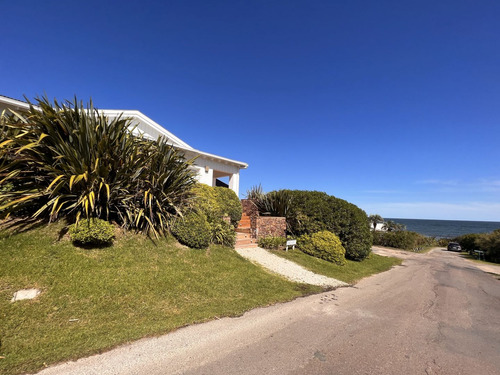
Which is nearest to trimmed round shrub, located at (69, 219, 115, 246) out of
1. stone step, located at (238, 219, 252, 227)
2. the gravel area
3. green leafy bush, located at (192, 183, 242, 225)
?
green leafy bush, located at (192, 183, 242, 225)

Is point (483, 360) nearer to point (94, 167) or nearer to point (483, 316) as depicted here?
point (483, 316)

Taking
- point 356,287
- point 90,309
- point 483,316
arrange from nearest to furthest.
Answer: point 90,309, point 483,316, point 356,287

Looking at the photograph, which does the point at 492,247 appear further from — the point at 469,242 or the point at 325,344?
the point at 325,344

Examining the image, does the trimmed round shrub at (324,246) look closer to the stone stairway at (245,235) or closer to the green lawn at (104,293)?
the stone stairway at (245,235)

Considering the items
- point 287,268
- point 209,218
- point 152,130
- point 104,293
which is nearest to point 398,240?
point 287,268

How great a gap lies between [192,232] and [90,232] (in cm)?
275

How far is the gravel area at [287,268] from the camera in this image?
7973 millimetres

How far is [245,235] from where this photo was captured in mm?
11500

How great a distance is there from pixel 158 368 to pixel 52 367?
3.92ft

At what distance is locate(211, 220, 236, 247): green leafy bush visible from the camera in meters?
8.94

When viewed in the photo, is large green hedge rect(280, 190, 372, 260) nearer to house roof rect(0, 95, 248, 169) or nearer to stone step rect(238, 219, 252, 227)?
stone step rect(238, 219, 252, 227)

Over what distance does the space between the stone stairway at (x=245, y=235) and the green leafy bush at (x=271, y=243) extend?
1.11 feet

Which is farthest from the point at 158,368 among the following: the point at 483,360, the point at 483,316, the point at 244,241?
the point at 244,241

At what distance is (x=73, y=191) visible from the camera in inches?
239
